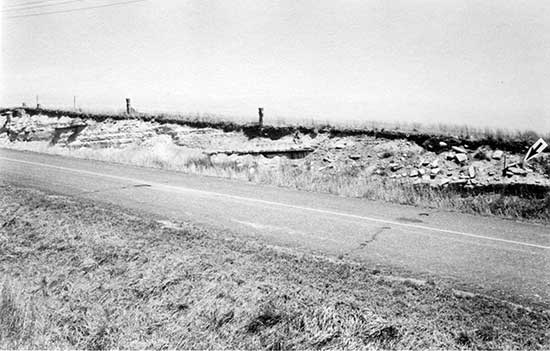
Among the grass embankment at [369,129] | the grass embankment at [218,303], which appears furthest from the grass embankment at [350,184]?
the grass embankment at [218,303]

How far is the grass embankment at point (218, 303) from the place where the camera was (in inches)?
181

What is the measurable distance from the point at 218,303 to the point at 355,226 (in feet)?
13.7

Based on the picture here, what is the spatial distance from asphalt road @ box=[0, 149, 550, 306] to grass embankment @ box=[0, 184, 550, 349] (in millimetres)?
800

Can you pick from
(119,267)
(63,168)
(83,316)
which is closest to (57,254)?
(119,267)

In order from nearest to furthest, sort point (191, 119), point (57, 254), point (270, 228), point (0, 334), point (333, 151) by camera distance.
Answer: point (0, 334) → point (57, 254) → point (270, 228) → point (333, 151) → point (191, 119)

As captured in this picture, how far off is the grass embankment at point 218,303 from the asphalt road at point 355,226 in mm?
800

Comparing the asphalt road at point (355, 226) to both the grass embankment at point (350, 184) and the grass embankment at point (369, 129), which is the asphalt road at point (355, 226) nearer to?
the grass embankment at point (350, 184)

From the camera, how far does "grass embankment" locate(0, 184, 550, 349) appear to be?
4586 mm

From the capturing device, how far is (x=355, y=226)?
8656 mm

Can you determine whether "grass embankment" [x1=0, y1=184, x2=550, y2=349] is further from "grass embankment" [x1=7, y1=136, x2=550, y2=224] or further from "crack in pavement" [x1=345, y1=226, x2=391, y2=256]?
"grass embankment" [x1=7, y1=136, x2=550, y2=224]

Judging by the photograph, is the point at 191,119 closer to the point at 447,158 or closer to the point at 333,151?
the point at 333,151

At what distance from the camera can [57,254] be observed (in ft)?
22.6

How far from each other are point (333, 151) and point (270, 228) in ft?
39.5

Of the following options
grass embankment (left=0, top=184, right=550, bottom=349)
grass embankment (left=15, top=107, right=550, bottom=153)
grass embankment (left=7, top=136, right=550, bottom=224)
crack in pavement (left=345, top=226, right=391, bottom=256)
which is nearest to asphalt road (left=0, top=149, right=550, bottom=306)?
crack in pavement (left=345, top=226, right=391, bottom=256)
